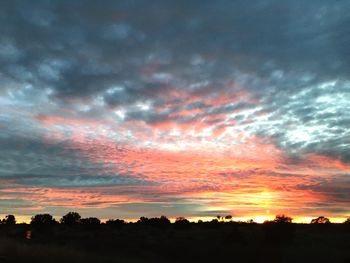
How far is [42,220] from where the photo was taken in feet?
210

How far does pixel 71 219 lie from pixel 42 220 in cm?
569

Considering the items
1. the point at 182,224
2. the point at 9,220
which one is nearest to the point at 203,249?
the point at 182,224

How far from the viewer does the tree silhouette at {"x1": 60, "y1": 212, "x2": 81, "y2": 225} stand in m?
67.5

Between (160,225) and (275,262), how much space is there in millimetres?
33621

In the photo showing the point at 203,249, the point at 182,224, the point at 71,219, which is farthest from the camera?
the point at 71,219

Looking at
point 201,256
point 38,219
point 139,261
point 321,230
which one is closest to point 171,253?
point 201,256

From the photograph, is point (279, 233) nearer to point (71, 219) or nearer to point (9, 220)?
point (71, 219)

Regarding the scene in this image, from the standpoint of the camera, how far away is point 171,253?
1272 inches

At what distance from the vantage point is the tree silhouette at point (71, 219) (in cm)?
6750

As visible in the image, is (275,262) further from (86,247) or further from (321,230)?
(321,230)

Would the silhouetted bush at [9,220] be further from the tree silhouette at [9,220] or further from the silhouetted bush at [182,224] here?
the silhouetted bush at [182,224]

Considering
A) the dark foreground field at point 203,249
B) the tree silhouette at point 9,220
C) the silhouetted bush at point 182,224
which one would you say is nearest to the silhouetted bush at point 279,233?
the dark foreground field at point 203,249

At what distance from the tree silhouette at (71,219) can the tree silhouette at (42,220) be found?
7.82 ft

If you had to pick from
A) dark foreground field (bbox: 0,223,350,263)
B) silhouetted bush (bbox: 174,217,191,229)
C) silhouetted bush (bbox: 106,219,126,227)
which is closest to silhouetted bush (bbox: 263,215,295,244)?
dark foreground field (bbox: 0,223,350,263)
